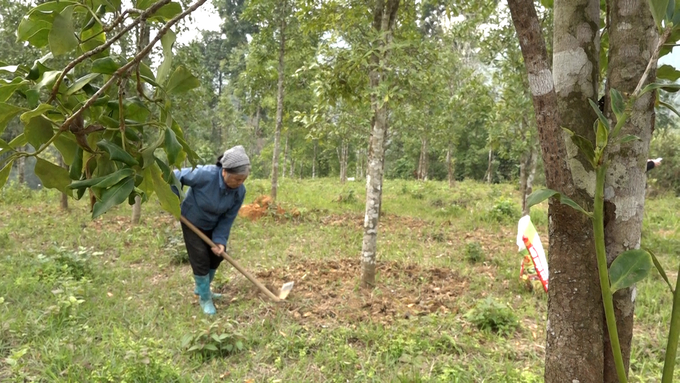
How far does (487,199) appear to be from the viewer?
42.4 ft

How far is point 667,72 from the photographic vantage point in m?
0.95

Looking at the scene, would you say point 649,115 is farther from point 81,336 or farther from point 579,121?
point 81,336

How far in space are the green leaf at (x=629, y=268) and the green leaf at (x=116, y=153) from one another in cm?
87

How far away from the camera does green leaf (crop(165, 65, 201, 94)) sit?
36.0 inches

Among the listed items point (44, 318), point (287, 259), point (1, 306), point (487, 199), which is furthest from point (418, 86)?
point (487, 199)

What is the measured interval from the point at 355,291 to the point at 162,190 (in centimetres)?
398

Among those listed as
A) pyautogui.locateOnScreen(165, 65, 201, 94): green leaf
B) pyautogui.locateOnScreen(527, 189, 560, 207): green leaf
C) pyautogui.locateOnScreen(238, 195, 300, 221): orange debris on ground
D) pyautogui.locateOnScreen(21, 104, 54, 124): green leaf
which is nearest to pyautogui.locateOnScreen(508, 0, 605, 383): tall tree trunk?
pyautogui.locateOnScreen(527, 189, 560, 207): green leaf

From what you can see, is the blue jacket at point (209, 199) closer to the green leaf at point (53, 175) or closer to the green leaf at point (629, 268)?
the green leaf at point (53, 175)

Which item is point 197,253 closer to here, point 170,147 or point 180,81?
point 180,81

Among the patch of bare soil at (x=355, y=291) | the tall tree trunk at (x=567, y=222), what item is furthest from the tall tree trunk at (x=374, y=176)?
the tall tree trunk at (x=567, y=222)

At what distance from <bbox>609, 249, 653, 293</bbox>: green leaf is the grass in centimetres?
237

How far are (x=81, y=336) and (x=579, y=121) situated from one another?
3707 mm

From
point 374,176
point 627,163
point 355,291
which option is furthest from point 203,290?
point 627,163

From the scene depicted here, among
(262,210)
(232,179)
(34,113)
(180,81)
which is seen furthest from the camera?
(262,210)
